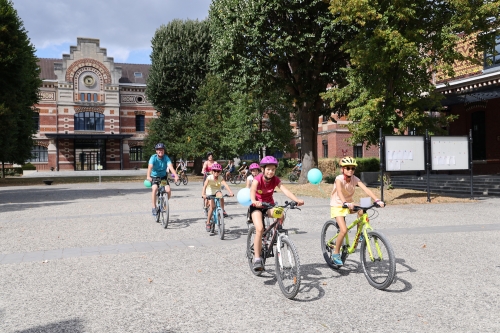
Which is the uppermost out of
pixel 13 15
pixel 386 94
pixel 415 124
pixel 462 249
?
pixel 13 15

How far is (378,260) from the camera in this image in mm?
5094

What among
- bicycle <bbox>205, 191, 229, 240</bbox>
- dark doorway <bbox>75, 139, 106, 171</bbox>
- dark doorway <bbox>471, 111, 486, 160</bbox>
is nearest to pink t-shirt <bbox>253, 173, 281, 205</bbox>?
bicycle <bbox>205, 191, 229, 240</bbox>

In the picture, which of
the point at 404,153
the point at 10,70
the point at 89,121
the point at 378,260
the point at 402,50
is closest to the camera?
the point at 378,260

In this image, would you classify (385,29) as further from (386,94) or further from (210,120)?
(210,120)

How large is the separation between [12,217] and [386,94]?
13028 millimetres

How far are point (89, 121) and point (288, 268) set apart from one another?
190 ft

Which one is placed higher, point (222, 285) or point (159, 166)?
point (159, 166)

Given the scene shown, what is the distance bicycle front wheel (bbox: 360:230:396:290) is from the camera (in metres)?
4.92

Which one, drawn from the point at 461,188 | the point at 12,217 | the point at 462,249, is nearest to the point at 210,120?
the point at 461,188

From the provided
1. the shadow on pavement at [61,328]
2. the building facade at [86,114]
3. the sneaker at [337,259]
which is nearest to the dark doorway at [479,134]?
the sneaker at [337,259]

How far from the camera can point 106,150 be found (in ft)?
194

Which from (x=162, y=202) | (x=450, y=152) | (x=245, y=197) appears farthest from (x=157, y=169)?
(x=450, y=152)

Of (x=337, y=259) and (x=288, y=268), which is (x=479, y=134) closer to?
(x=337, y=259)

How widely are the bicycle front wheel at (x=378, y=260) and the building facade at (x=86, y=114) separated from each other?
5555 centimetres
